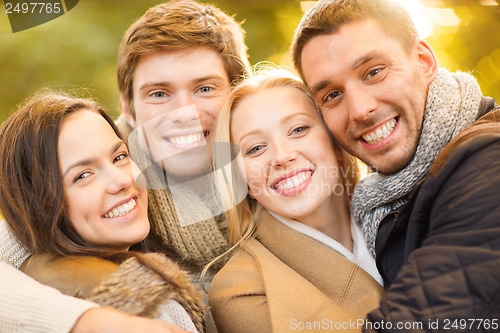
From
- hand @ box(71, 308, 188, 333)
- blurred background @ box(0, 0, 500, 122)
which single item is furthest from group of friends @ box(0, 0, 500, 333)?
blurred background @ box(0, 0, 500, 122)

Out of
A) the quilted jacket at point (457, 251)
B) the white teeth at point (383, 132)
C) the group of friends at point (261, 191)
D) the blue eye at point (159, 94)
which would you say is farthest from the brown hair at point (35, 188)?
the white teeth at point (383, 132)

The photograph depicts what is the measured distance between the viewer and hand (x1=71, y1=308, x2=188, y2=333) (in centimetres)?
121

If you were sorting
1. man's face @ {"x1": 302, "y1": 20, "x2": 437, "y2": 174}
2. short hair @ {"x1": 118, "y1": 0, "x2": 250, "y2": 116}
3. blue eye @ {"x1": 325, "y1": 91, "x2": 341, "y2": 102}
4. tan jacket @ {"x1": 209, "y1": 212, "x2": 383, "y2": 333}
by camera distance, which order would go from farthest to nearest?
short hair @ {"x1": 118, "y1": 0, "x2": 250, "y2": 116} < blue eye @ {"x1": 325, "y1": 91, "x2": 341, "y2": 102} < man's face @ {"x1": 302, "y1": 20, "x2": 437, "y2": 174} < tan jacket @ {"x1": 209, "y1": 212, "x2": 383, "y2": 333}

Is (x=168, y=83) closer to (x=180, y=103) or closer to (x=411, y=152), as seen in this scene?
(x=180, y=103)

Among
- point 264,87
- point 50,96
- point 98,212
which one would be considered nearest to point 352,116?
point 264,87

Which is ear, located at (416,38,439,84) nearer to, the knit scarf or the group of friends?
the group of friends

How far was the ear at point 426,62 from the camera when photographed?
1.79 meters

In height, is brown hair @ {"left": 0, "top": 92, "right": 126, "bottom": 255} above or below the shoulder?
above

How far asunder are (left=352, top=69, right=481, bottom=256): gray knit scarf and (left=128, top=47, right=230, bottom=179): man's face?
77 centimetres

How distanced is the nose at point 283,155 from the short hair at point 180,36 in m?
0.58

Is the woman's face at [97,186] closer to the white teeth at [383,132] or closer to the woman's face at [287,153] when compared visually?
the woman's face at [287,153]

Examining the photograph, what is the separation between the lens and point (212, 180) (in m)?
2.14

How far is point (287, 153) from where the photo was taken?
1785mm

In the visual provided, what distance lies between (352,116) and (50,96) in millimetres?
1061
